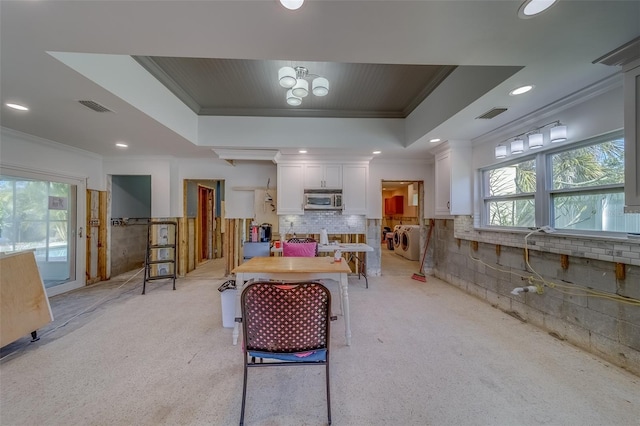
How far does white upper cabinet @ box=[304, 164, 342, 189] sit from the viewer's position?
16.1ft

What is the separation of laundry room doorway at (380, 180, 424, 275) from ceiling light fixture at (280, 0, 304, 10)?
14.1 ft

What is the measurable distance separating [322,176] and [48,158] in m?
4.37

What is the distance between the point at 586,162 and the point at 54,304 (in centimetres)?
669

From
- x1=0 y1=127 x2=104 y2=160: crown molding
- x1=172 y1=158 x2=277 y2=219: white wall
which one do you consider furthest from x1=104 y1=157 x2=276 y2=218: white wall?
x1=0 y1=127 x2=104 y2=160: crown molding

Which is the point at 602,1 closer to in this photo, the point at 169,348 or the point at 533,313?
the point at 533,313

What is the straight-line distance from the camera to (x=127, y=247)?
18.5 feet

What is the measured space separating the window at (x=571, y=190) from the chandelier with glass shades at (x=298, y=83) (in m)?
2.62

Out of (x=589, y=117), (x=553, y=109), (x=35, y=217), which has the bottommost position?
(x=35, y=217)

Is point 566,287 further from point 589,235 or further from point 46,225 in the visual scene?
point 46,225

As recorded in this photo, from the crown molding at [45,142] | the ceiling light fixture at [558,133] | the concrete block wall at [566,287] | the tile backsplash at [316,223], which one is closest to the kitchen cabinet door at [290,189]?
the tile backsplash at [316,223]

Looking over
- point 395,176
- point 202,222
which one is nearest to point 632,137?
point 395,176

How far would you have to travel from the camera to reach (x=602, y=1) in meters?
1.41

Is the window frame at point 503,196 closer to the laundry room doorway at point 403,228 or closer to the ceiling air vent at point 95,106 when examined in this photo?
the laundry room doorway at point 403,228

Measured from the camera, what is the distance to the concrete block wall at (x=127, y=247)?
5.22 meters
